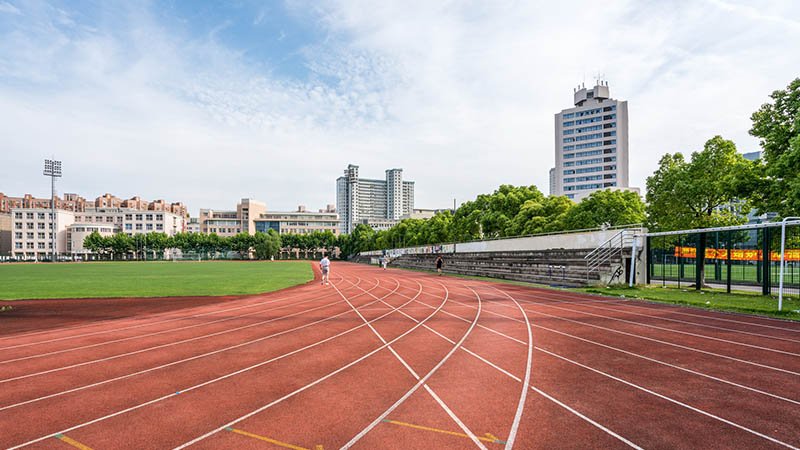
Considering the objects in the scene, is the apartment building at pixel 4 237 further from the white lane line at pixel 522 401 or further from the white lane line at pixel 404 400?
the white lane line at pixel 522 401

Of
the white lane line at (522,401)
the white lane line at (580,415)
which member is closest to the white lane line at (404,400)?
the white lane line at (522,401)

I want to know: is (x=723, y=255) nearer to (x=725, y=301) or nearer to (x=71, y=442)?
(x=725, y=301)

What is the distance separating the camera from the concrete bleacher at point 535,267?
72.1ft

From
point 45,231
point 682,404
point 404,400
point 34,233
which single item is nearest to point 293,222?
point 45,231

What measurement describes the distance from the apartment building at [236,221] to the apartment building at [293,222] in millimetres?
2891

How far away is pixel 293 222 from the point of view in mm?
148500

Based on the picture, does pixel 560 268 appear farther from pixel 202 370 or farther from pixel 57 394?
pixel 57 394

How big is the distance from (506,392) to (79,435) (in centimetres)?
545

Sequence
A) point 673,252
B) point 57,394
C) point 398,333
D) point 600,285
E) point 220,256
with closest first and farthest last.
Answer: point 57,394, point 398,333, point 600,285, point 673,252, point 220,256

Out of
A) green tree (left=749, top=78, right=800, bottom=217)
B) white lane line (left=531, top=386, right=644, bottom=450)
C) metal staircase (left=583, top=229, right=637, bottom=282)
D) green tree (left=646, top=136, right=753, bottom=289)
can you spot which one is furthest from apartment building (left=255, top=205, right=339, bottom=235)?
white lane line (left=531, top=386, right=644, bottom=450)

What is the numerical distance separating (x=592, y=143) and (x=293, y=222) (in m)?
105

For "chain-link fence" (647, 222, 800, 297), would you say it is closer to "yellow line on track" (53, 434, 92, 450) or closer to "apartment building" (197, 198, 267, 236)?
"yellow line on track" (53, 434, 92, 450)

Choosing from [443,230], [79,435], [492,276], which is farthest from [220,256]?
[79,435]

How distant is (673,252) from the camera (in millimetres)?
29328
